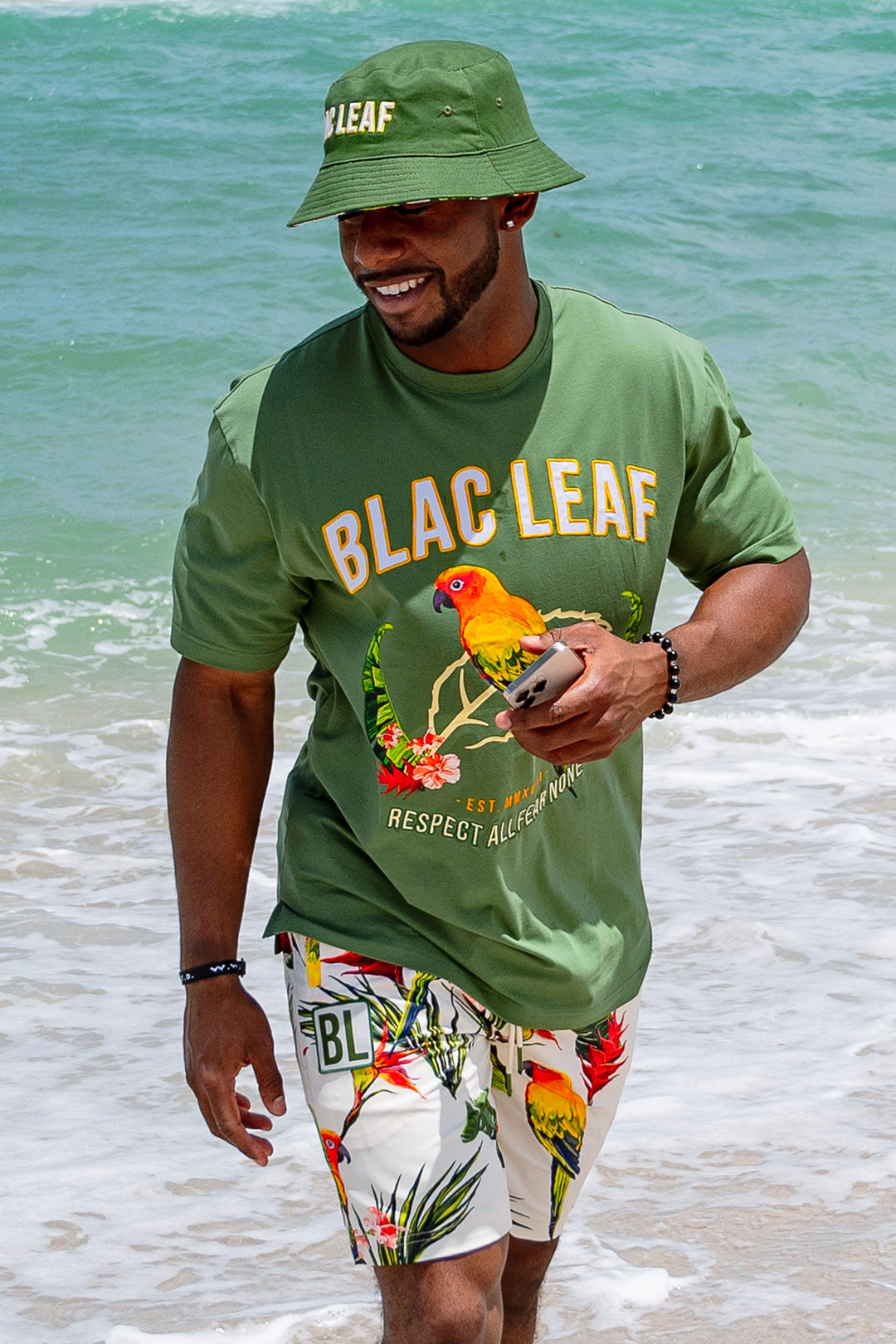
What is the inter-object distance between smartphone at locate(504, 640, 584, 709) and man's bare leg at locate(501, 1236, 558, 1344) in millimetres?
1070

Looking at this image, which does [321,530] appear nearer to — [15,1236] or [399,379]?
[399,379]

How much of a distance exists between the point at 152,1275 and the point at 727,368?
10728mm

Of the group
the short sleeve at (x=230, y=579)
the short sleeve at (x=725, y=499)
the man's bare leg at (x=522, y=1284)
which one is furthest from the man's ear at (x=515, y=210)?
the man's bare leg at (x=522, y=1284)

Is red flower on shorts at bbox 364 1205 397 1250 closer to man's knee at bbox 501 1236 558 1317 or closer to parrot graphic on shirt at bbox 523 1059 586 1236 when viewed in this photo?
parrot graphic on shirt at bbox 523 1059 586 1236

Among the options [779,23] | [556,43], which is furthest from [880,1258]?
[779,23]

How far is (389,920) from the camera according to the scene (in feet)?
7.77

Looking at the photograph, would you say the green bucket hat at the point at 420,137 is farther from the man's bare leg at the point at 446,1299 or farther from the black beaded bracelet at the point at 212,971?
the man's bare leg at the point at 446,1299

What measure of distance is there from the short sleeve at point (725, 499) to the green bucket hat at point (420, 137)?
443 mm

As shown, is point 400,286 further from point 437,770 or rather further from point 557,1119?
point 557,1119

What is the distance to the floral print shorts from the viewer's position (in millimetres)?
2225

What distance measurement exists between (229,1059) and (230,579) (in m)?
0.69

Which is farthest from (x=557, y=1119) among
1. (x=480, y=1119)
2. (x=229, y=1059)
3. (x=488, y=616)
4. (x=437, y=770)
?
(x=488, y=616)

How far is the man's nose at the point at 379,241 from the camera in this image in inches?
85.4

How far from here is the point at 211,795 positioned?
249cm
